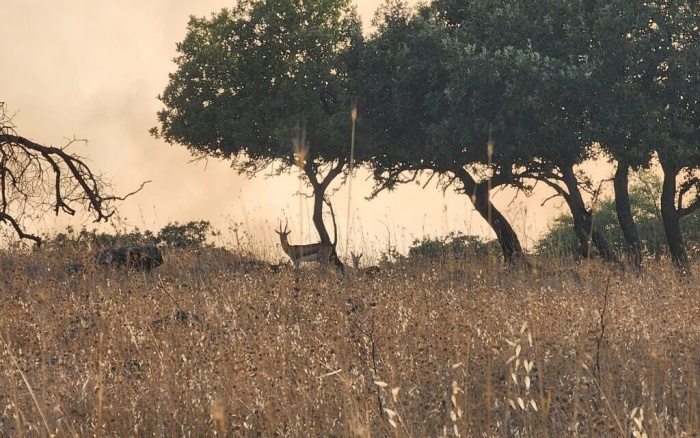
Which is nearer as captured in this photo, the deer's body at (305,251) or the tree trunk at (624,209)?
the deer's body at (305,251)

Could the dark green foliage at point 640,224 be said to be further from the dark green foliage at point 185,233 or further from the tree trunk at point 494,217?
the dark green foliage at point 185,233

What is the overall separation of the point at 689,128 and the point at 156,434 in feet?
55.2

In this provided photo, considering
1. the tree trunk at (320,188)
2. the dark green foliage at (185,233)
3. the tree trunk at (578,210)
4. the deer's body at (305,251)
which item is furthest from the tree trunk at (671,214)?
the dark green foliage at (185,233)

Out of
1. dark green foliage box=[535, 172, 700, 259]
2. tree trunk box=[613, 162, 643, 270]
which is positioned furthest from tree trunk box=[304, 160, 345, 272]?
tree trunk box=[613, 162, 643, 270]

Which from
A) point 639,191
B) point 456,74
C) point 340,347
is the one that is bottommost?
point 340,347

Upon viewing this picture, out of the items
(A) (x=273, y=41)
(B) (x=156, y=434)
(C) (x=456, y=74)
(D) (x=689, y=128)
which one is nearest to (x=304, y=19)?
(A) (x=273, y=41)

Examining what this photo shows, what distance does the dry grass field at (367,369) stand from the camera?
5.02 m

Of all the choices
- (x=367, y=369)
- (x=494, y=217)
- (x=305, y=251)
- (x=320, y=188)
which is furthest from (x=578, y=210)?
(x=367, y=369)

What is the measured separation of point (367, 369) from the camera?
6641mm

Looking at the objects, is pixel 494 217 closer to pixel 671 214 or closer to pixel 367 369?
pixel 671 214

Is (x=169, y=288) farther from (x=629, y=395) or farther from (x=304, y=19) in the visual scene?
(x=304, y=19)

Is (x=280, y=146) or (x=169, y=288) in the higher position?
(x=280, y=146)

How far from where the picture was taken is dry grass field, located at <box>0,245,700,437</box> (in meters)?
5.02

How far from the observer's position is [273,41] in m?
26.2
